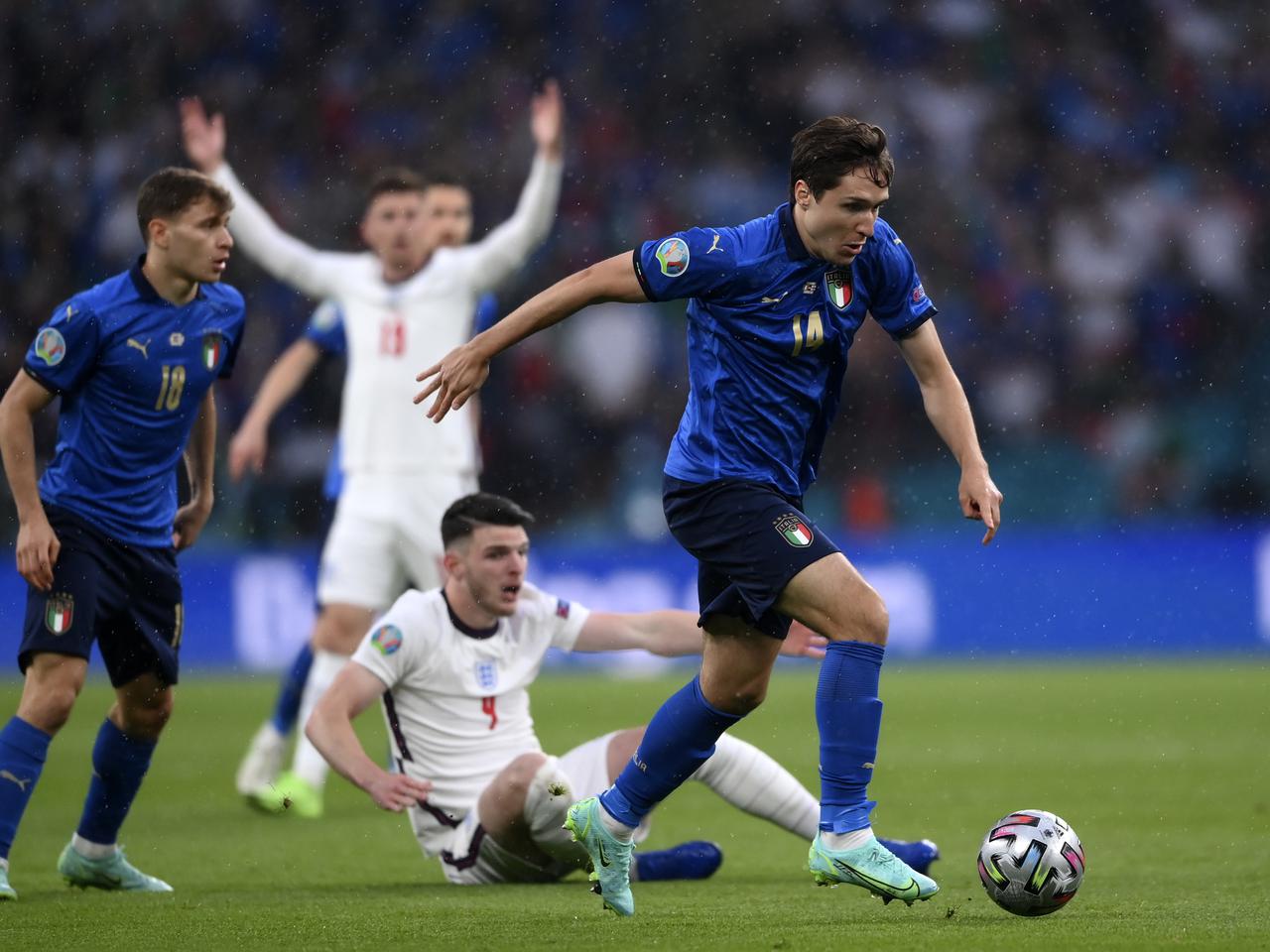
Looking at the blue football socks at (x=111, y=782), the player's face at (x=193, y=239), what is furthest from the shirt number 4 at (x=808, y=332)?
the blue football socks at (x=111, y=782)

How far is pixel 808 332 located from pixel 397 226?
365cm

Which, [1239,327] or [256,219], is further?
[1239,327]

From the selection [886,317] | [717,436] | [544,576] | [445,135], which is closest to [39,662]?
[717,436]

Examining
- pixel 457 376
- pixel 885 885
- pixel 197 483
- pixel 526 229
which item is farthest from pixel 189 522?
pixel 885 885

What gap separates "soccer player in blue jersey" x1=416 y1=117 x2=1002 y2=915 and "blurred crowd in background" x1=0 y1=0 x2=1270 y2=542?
10.0 metres

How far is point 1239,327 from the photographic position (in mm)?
16766

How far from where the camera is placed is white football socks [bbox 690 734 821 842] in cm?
567

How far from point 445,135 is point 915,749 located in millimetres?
9291

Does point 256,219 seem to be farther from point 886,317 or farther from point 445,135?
point 445,135

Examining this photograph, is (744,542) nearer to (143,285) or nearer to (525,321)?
(525,321)

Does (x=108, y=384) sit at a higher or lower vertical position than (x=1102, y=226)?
lower

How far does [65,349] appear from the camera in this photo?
17.8 ft

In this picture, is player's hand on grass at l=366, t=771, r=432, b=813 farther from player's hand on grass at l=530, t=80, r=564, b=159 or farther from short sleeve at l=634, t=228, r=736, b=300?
player's hand on grass at l=530, t=80, r=564, b=159

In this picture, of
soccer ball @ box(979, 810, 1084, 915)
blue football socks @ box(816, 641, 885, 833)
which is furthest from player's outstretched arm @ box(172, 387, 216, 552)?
soccer ball @ box(979, 810, 1084, 915)
